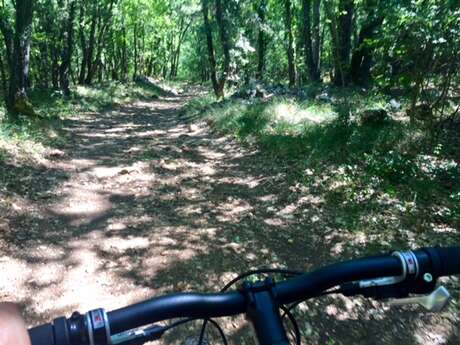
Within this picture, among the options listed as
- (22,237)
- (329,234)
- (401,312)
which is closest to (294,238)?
(329,234)

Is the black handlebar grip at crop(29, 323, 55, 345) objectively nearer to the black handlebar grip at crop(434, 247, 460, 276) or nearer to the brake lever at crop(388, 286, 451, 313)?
the brake lever at crop(388, 286, 451, 313)

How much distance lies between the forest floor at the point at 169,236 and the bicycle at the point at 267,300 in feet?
8.42

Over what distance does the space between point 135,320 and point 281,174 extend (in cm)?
665

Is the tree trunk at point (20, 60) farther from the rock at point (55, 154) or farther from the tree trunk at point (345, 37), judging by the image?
the tree trunk at point (345, 37)

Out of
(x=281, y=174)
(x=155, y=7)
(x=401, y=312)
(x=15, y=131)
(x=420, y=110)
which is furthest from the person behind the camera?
(x=155, y=7)

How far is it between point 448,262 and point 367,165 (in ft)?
20.4

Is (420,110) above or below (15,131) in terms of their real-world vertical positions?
Answer: above

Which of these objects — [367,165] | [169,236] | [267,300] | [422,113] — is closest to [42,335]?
[267,300]

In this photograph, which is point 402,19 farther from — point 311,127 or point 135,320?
point 135,320

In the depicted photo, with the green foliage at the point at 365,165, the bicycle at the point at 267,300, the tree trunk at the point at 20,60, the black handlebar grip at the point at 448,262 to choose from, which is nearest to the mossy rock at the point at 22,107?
the tree trunk at the point at 20,60

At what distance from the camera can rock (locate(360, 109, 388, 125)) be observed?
9.11 m

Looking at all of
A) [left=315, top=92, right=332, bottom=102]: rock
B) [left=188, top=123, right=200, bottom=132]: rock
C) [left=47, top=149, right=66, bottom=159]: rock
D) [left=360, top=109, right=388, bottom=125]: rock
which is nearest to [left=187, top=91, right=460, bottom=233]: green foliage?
[left=360, top=109, right=388, bottom=125]: rock

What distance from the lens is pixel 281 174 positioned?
7.62 metres

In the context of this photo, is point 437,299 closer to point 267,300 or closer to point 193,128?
point 267,300
